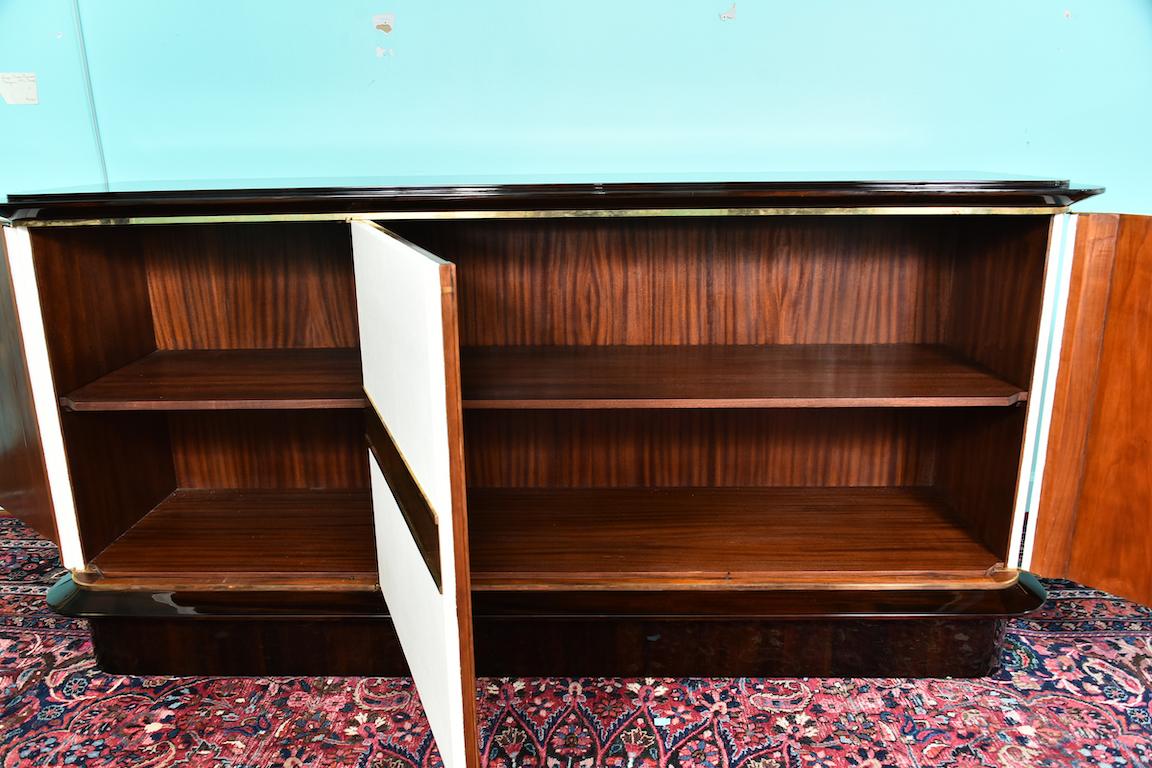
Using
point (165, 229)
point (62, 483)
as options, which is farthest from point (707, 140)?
point (62, 483)

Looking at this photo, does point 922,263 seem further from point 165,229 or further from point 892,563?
point 165,229

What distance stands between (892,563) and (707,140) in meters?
0.85

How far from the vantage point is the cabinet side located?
1.17 meters

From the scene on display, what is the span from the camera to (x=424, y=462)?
0.88 meters

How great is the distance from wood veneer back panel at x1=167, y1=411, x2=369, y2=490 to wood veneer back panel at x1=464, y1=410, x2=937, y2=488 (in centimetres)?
25

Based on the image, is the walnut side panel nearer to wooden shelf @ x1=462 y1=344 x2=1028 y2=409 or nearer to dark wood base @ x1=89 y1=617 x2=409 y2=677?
wooden shelf @ x1=462 y1=344 x2=1028 y2=409

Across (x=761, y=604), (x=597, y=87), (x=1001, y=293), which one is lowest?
(x=761, y=604)

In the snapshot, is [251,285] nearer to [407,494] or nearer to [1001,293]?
[407,494]

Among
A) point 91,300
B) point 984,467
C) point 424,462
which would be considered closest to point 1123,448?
point 984,467

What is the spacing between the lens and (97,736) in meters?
1.22

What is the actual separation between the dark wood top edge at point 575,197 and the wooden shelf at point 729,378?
283 millimetres

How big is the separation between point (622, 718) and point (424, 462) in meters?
0.62

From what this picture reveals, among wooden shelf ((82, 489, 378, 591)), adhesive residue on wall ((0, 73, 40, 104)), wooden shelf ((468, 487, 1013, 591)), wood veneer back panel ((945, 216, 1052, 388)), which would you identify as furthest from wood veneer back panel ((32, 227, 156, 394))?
wood veneer back panel ((945, 216, 1052, 388))

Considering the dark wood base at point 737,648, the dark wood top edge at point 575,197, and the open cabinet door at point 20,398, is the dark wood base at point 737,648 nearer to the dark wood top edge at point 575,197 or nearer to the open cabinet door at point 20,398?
the dark wood top edge at point 575,197
